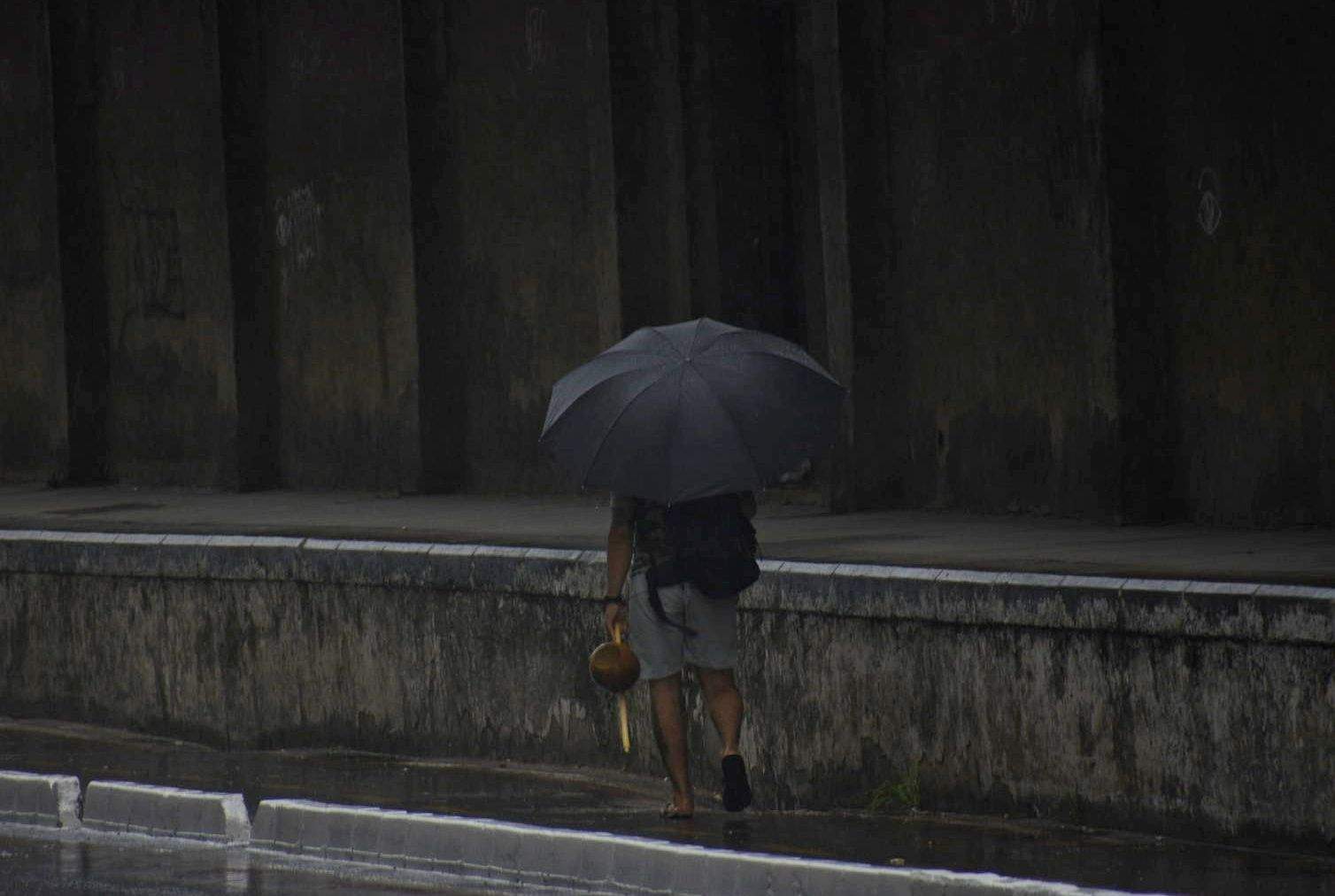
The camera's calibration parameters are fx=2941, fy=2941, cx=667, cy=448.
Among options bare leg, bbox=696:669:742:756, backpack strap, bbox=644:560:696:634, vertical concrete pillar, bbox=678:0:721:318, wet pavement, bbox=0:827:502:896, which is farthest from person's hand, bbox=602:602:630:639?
vertical concrete pillar, bbox=678:0:721:318

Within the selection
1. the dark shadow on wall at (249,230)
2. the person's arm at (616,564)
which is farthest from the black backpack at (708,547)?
the dark shadow on wall at (249,230)

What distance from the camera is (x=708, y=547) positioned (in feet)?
33.0

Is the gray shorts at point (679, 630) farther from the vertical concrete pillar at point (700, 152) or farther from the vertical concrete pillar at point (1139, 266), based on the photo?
the vertical concrete pillar at point (700, 152)

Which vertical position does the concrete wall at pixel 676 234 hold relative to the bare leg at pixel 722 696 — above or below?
above

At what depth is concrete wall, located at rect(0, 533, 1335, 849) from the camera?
9.60 m

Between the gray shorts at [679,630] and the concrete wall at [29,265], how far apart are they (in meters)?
11.3

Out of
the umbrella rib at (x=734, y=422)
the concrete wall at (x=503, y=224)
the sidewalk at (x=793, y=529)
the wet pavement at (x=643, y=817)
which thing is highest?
the concrete wall at (x=503, y=224)

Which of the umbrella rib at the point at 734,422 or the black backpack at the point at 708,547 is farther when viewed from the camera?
the black backpack at the point at 708,547

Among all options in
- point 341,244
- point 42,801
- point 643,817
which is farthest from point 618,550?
point 341,244

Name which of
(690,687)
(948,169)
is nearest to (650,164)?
(948,169)

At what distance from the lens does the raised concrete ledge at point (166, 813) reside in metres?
10.5

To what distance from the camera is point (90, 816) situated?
36.2 feet

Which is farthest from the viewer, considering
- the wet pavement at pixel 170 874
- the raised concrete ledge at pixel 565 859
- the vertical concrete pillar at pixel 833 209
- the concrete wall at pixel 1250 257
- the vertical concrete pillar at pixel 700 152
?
the vertical concrete pillar at pixel 700 152

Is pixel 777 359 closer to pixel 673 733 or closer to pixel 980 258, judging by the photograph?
pixel 673 733
